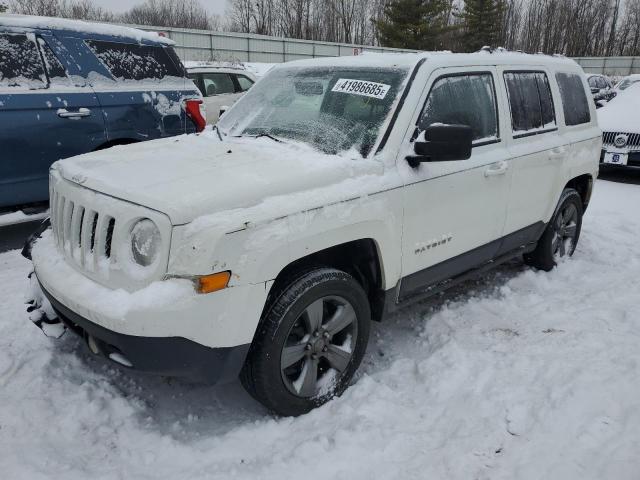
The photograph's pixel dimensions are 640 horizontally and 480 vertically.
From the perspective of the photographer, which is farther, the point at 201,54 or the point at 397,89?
the point at 201,54

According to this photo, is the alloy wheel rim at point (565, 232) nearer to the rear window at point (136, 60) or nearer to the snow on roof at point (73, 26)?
the rear window at point (136, 60)

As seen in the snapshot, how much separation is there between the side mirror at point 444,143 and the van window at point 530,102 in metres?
1.20

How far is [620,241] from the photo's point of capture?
226 inches

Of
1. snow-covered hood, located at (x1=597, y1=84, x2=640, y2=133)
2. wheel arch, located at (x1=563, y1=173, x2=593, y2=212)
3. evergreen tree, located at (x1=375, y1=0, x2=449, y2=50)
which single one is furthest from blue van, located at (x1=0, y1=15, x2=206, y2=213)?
evergreen tree, located at (x1=375, y1=0, x2=449, y2=50)

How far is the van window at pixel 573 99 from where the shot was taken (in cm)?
455

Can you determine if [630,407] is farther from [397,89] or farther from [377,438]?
[397,89]

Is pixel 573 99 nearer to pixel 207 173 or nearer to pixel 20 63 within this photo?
pixel 207 173

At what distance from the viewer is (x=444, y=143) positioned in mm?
2891

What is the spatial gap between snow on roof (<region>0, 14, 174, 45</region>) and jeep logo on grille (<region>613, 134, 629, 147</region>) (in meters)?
7.38

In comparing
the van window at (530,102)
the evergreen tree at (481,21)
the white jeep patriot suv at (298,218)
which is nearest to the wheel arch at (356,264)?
the white jeep patriot suv at (298,218)

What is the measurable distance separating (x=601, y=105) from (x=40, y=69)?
970 centimetres

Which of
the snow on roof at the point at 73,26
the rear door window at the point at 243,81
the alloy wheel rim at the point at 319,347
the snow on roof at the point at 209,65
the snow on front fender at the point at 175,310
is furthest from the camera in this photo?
the rear door window at the point at 243,81

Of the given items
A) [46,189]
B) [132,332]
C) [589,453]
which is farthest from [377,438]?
[46,189]

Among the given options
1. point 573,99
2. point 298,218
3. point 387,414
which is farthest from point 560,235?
point 298,218
